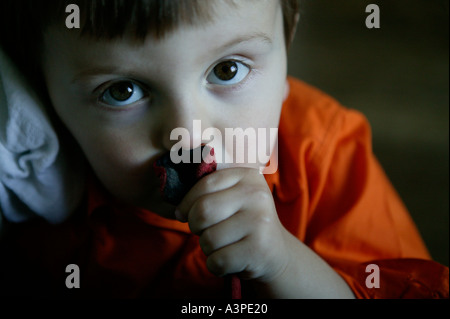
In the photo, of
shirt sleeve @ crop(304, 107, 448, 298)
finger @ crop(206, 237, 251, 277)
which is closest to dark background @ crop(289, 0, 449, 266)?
shirt sleeve @ crop(304, 107, 448, 298)

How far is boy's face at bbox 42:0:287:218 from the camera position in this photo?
1.42 feet

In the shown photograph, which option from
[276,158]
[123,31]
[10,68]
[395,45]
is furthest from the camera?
[395,45]

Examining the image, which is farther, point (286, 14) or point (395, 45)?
point (395, 45)

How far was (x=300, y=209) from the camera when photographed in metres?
0.62

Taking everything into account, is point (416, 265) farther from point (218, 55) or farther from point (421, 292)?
point (218, 55)

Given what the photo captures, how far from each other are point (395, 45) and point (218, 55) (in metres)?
0.59

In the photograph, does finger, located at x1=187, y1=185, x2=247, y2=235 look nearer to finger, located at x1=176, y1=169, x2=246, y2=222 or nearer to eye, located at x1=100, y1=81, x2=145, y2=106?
finger, located at x1=176, y1=169, x2=246, y2=222

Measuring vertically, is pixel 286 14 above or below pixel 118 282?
above

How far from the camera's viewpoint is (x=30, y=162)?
568mm

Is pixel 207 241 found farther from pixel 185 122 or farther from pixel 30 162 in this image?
pixel 30 162

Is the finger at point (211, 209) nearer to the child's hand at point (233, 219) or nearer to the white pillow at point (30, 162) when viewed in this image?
the child's hand at point (233, 219)

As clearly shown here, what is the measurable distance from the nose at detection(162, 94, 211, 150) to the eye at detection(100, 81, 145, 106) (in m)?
0.04
